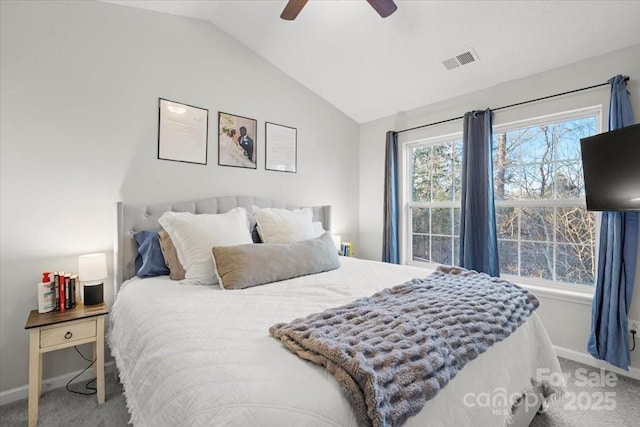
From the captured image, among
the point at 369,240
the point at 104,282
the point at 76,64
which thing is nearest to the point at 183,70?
the point at 76,64

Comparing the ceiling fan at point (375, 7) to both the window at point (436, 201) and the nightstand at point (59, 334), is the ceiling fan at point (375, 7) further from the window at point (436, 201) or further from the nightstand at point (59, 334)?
the nightstand at point (59, 334)

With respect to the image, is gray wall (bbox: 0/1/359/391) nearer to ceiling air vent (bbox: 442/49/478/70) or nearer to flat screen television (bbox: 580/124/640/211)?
ceiling air vent (bbox: 442/49/478/70)

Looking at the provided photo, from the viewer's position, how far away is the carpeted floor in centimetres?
167

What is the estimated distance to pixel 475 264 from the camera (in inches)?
109

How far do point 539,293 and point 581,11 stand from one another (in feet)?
6.83

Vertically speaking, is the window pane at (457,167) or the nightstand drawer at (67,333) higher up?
the window pane at (457,167)

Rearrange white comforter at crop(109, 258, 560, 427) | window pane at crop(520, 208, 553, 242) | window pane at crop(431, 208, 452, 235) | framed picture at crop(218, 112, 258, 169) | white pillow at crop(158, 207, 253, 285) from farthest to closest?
window pane at crop(431, 208, 452, 235) → framed picture at crop(218, 112, 258, 169) → window pane at crop(520, 208, 553, 242) → white pillow at crop(158, 207, 253, 285) → white comforter at crop(109, 258, 560, 427)

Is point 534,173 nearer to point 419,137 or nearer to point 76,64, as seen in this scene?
point 419,137

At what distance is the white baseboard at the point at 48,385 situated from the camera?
6.02 ft

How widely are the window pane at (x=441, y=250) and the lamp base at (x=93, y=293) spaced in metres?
3.06

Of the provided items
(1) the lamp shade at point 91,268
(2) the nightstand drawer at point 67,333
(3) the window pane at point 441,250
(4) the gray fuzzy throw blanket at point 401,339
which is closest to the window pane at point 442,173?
(3) the window pane at point 441,250

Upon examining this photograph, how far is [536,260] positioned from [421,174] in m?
1.41

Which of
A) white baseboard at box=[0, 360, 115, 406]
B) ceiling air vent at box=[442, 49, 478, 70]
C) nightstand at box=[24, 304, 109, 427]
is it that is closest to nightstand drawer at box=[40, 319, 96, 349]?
nightstand at box=[24, 304, 109, 427]

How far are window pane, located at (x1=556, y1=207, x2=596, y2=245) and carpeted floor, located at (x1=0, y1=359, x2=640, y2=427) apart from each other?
102cm
